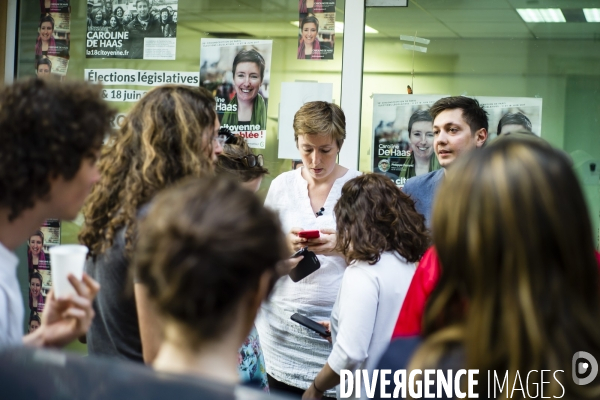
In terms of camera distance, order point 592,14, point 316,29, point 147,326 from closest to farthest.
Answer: point 147,326 → point 592,14 → point 316,29

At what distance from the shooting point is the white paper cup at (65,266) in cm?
174

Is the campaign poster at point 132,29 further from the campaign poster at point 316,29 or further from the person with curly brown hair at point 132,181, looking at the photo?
the person with curly brown hair at point 132,181

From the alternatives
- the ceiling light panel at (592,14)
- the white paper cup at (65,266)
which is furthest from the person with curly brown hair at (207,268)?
the ceiling light panel at (592,14)

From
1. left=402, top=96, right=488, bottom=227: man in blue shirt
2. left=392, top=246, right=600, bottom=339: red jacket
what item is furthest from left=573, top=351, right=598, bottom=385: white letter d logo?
left=402, top=96, right=488, bottom=227: man in blue shirt

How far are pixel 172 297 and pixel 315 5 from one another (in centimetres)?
391

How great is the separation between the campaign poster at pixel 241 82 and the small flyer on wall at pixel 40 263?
1.60m

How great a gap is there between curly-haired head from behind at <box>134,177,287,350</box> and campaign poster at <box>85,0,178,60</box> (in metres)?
3.92

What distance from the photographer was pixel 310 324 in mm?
3471

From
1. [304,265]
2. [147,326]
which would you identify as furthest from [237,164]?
[147,326]

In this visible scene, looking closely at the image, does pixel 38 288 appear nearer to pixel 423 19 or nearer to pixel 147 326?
pixel 423 19

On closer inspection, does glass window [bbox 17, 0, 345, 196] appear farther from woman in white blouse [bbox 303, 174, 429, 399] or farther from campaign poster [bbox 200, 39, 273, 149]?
woman in white blouse [bbox 303, 174, 429, 399]

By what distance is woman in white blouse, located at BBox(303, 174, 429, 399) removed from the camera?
2.78 metres

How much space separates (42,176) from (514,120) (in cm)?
349

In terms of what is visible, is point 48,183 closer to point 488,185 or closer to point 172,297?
point 172,297
